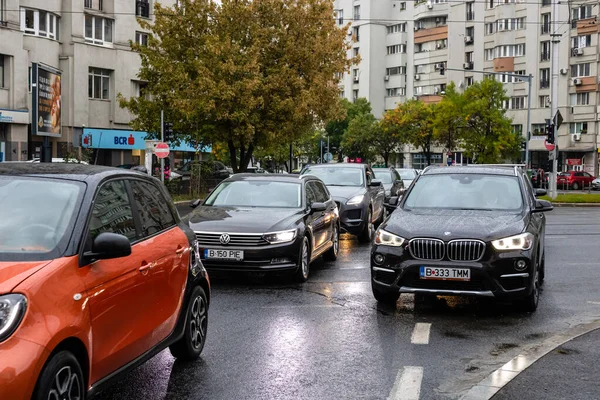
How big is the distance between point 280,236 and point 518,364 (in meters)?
4.70

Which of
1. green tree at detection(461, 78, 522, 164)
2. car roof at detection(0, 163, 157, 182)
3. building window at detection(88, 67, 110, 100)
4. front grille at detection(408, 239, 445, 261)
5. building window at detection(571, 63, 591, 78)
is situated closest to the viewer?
car roof at detection(0, 163, 157, 182)

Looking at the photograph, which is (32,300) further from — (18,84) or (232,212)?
→ (18,84)

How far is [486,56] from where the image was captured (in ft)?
258

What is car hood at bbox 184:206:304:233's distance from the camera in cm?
1038

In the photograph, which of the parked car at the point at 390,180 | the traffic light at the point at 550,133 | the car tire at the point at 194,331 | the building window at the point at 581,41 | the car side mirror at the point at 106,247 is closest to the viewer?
the car side mirror at the point at 106,247

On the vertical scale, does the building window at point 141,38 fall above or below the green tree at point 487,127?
above

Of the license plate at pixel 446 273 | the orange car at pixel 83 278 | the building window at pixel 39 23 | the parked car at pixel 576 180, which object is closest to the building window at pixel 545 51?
the parked car at pixel 576 180

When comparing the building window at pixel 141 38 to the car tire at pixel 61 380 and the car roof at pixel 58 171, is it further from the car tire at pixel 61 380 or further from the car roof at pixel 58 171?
the car tire at pixel 61 380

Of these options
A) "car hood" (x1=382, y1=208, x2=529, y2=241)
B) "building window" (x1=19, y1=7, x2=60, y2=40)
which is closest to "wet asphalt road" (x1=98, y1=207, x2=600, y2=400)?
"car hood" (x1=382, y1=208, x2=529, y2=241)

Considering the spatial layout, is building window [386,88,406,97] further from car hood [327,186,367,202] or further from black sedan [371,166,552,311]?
black sedan [371,166,552,311]

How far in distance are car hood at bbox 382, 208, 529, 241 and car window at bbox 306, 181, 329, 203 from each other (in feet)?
12.2

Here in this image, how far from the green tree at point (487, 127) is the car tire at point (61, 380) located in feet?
192

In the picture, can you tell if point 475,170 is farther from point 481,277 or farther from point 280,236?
point 280,236

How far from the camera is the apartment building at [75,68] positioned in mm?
39125
